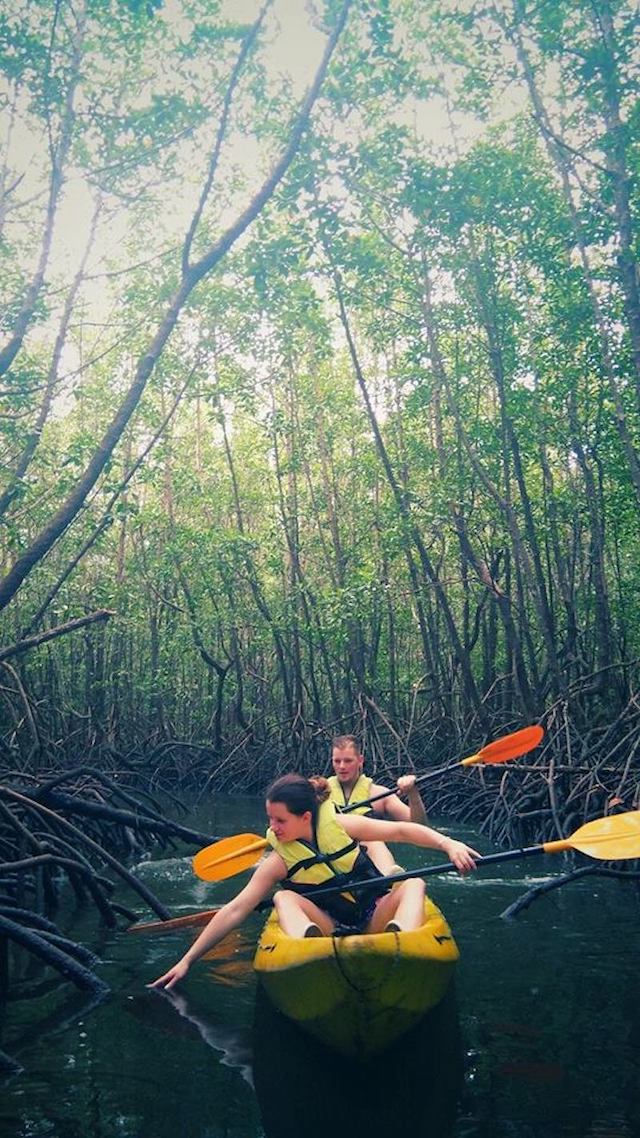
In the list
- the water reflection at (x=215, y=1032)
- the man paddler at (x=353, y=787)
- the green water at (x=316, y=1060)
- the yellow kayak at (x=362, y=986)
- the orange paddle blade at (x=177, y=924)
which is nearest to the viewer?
the green water at (x=316, y=1060)

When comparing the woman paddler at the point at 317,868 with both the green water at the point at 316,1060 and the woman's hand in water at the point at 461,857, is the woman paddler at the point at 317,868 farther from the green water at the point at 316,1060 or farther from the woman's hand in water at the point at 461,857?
the green water at the point at 316,1060

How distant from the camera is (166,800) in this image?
10.8 m

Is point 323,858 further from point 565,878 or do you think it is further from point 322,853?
point 565,878

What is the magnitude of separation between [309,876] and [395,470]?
964cm

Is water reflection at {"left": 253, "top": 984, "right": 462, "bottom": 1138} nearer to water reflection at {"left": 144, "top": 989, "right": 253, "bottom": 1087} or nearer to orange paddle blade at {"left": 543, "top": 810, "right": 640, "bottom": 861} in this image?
water reflection at {"left": 144, "top": 989, "right": 253, "bottom": 1087}

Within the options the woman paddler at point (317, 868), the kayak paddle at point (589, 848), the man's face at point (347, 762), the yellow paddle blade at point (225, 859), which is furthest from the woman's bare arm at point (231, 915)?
the man's face at point (347, 762)

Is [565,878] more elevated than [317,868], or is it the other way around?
[317,868]

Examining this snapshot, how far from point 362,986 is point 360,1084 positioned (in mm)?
335

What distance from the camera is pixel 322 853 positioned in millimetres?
3166

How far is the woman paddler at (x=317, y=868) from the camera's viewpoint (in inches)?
121

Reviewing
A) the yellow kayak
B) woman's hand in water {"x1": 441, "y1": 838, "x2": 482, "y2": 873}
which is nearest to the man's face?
woman's hand in water {"x1": 441, "y1": 838, "x2": 482, "y2": 873}

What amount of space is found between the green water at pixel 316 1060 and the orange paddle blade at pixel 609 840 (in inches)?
20.2

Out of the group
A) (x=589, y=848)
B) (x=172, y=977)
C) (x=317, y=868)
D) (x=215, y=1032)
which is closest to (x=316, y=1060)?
(x=215, y=1032)

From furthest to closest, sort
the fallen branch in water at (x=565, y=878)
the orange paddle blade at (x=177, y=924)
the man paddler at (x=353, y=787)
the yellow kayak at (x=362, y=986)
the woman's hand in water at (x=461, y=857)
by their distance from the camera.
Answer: the man paddler at (x=353, y=787), the orange paddle blade at (x=177, y=924), the fallen branch in water at (x=565, y=878), the woman's hand in water at (x=461, y=857), the yellow kayak at (x=362, y=986)
